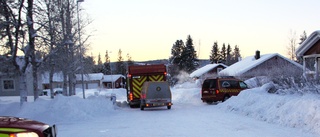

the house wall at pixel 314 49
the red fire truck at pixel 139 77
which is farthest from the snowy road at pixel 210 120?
the house wall at pixel 314 49

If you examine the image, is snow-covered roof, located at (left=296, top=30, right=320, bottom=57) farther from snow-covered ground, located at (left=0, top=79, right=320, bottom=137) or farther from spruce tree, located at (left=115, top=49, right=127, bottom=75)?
spruce tree, located at (left=115, top=49, right=127, bottom=75)

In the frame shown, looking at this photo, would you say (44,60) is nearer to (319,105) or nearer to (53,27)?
(53,27)

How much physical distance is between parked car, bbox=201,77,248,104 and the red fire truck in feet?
10.4

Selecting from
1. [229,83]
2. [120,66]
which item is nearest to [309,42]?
[229,83]

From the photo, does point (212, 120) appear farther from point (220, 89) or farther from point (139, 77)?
point (139, 77)

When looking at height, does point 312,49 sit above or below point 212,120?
above

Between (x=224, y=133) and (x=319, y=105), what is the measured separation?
3.08 metres

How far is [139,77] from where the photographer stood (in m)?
24.2

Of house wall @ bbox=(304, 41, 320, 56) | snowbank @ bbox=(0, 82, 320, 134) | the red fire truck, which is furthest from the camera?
the red fire truck

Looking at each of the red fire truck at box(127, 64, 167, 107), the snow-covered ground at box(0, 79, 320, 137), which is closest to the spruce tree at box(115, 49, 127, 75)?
the red fire truck at box(127, 64, 167, 107)

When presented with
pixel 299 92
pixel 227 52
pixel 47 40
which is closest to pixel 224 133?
pixel 299 92

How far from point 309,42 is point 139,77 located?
38.3 feet

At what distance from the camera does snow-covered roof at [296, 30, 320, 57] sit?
22281mm

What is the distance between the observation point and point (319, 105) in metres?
10.7
